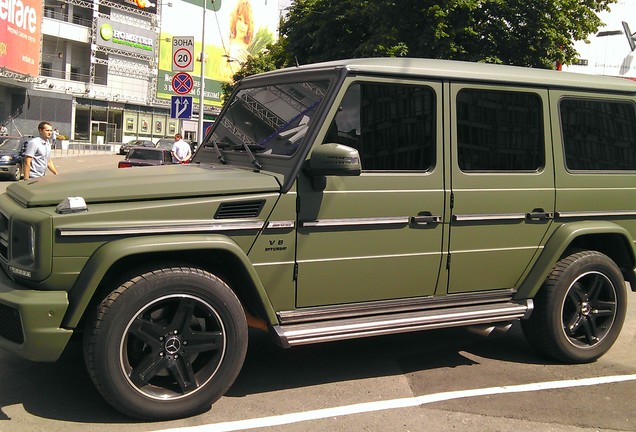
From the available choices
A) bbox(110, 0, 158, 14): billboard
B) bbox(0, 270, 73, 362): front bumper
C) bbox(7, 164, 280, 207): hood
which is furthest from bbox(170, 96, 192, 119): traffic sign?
bbox(110, 0, 158, 14): billboard

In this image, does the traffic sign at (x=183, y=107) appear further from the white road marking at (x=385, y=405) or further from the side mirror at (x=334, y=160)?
the white road marking at (x=385, y=405)

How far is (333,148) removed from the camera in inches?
156

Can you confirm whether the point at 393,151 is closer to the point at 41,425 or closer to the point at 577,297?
the point at 577,297

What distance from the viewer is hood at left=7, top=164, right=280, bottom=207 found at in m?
3.74

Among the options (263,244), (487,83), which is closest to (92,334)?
(263,244)

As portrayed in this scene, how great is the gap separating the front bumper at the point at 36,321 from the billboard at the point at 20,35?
4062 centimetres

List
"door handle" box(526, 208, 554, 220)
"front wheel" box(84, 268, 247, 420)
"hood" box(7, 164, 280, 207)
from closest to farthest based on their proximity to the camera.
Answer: "front wheel" box(84, 268, 247, 420) < "hood" box(7, 164, 280, 207) < "door handle" box(526, 208, 554, 220)

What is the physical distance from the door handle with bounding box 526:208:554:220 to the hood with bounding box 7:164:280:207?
202 cm

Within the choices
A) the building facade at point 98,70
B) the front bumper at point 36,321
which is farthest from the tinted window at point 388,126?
the building facade at point 98,70

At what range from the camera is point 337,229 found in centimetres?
422

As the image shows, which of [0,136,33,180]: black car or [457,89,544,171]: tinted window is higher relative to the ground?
[457,89,544,171]: tinted window

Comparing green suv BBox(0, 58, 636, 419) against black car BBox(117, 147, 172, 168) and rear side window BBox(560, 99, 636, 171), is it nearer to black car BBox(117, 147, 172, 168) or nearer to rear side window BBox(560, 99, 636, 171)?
rear side window BBox(560, 99, 636, 171)

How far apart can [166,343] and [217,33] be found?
7014cm

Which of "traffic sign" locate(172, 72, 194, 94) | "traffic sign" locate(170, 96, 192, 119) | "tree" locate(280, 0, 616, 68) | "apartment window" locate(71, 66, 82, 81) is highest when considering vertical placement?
"apartment window" locate(71, 66, 82, 81)
